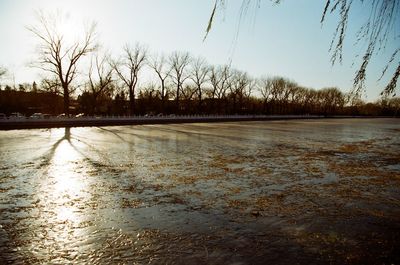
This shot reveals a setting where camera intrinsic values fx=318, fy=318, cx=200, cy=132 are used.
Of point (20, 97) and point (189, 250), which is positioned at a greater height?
point (20, 97)

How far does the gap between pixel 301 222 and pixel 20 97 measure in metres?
75.4

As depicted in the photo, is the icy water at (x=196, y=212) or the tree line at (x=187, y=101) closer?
the icy water at (x=196, y=212)

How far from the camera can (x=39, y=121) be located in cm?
3672

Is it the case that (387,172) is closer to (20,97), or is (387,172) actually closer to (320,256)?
(320,256)

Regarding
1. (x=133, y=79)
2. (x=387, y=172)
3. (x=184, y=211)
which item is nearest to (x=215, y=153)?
(x=387, y=172)

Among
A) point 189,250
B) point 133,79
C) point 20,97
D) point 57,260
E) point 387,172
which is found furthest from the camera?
point 20,97

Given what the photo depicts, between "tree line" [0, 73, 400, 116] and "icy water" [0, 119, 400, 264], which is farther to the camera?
"tree line" [0, 73, 400, 116]

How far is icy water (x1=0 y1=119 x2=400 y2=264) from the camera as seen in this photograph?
15.9 feet

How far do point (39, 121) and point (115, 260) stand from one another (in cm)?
3665

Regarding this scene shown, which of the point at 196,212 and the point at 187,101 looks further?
the point at 187,101

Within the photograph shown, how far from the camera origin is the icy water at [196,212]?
486 centimetres

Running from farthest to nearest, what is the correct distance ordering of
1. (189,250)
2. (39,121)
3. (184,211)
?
(39,121) < (184,211) < (189,250)

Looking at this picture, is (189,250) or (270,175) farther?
(270,175)

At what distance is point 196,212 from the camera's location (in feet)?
22.5
